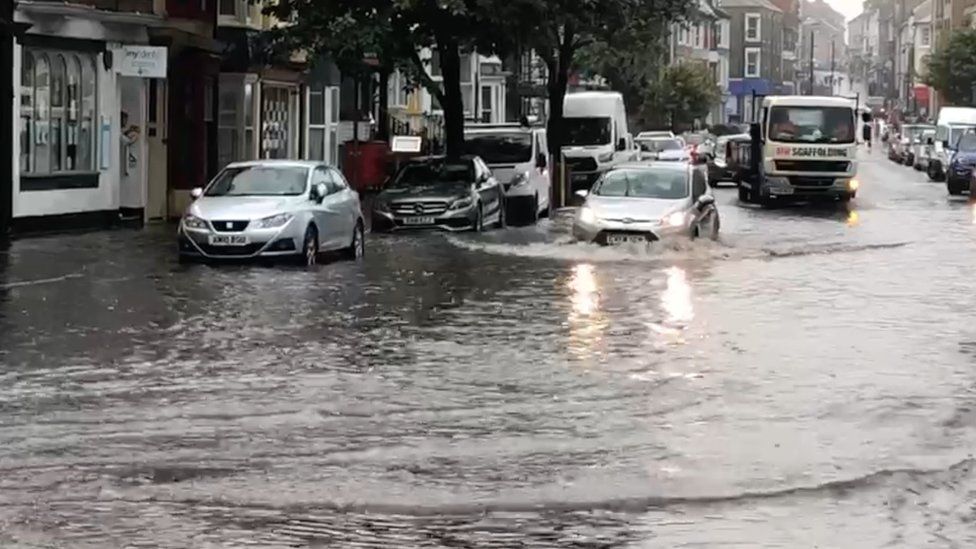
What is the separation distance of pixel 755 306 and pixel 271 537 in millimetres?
11544

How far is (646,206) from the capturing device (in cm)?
2627

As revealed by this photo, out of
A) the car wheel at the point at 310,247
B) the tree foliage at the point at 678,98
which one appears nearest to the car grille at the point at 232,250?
the car wheel at the point at 310,247

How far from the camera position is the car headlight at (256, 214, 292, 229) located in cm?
2289

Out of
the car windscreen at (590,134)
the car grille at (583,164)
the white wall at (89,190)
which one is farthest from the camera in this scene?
the car windscreen at (590,134)

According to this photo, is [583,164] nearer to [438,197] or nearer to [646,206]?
[438,197]

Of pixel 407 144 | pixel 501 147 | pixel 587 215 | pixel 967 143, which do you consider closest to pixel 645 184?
pixel 587 215

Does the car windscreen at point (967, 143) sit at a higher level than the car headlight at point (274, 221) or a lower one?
higher

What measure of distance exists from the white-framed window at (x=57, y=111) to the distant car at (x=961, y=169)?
86.0 feet

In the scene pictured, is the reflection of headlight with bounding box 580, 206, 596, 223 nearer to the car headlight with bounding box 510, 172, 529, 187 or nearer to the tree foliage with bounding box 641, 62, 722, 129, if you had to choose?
the car headlight with bounding box 510, 172, 529, 187

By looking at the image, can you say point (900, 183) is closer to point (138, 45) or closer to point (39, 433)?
point (138, 45)

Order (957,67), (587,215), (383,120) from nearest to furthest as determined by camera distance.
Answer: (587,215) → (383,120) → (957,67)

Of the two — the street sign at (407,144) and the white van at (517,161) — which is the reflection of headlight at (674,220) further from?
the street sign at (407,144)

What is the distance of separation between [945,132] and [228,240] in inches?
1716

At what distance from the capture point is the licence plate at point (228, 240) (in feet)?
75.0
